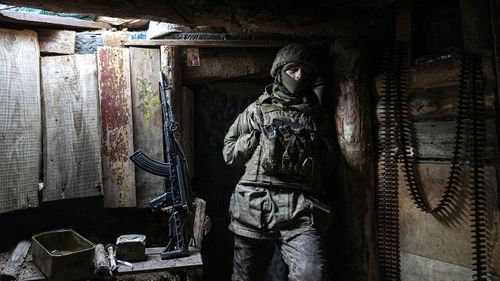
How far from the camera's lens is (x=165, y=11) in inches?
120

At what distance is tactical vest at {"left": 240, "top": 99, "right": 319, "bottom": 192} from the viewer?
3.45 m

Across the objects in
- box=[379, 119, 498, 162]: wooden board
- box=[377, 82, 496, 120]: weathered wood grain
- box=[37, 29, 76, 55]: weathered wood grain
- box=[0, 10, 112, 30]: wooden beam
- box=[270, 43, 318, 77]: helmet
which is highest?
box=[0, 10, 112, 30]: wooden beam

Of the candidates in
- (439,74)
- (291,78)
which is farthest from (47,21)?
(439,74)

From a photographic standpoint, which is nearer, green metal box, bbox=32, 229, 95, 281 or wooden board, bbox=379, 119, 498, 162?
green metal box, bbox=32, 229, 95, 281

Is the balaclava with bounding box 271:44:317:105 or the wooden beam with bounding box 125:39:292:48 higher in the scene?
the wooden beam with bounding box 125:39:292:48

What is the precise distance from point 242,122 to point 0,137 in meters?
2.02

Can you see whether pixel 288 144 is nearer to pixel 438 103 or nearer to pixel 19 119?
pixel 438 103

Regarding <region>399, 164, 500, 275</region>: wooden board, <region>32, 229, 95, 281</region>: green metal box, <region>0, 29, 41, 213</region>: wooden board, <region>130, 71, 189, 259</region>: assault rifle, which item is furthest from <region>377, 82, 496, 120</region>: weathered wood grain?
<region>0, 29, 41, 213</region>: wooden board

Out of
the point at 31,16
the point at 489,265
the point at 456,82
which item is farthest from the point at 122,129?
the point at 489,265

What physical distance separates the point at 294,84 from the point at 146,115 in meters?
1.43

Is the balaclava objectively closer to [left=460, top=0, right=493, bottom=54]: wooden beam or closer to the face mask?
the face mask

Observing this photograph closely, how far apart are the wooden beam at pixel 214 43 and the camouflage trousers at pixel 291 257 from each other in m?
1.84

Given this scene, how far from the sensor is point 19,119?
3.60 metres

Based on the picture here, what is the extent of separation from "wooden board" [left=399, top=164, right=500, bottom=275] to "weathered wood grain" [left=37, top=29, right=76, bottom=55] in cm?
322
